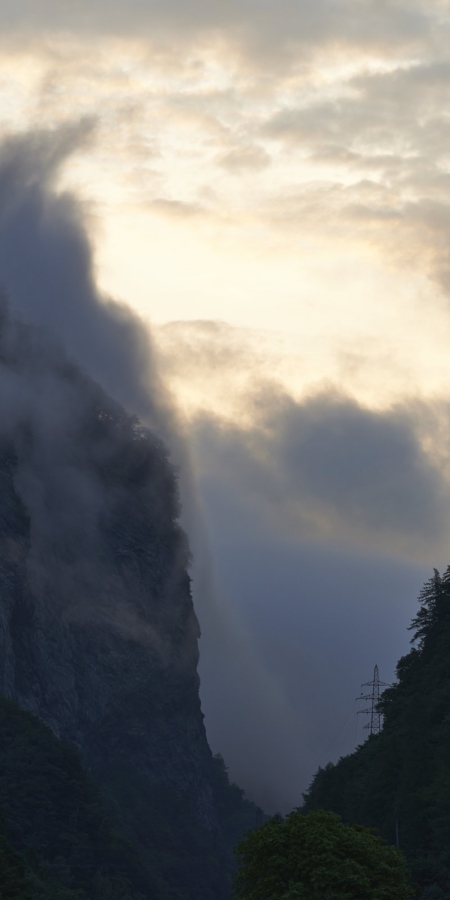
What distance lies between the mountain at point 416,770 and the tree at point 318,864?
54.2 feet

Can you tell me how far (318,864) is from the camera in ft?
207

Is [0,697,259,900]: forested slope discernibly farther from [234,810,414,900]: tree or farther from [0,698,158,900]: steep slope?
[234,810,414,900]: tree

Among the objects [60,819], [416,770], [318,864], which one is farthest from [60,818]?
[318,864]

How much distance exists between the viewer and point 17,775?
588 ft

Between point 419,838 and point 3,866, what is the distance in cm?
3146

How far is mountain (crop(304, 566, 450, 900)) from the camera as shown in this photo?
88.4m

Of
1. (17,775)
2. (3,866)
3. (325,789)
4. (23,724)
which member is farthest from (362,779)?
(23,724)

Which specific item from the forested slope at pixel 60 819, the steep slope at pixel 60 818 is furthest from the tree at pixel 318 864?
the steep slope at pixel 60 818

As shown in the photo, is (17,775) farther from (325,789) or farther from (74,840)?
(325,789)

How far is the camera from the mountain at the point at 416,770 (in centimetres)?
8844

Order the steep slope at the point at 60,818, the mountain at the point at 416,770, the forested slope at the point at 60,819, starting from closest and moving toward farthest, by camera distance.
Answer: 1. the mountain at the point at 416,770
2. the forested slope at the point at 60,819
3. the steep slope at the point at 60,818

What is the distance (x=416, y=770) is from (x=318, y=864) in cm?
3949

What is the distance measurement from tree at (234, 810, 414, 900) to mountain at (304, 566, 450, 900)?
651 inches

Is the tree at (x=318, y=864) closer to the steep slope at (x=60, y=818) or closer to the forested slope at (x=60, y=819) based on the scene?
the forested slope at (x=60, y=819)
